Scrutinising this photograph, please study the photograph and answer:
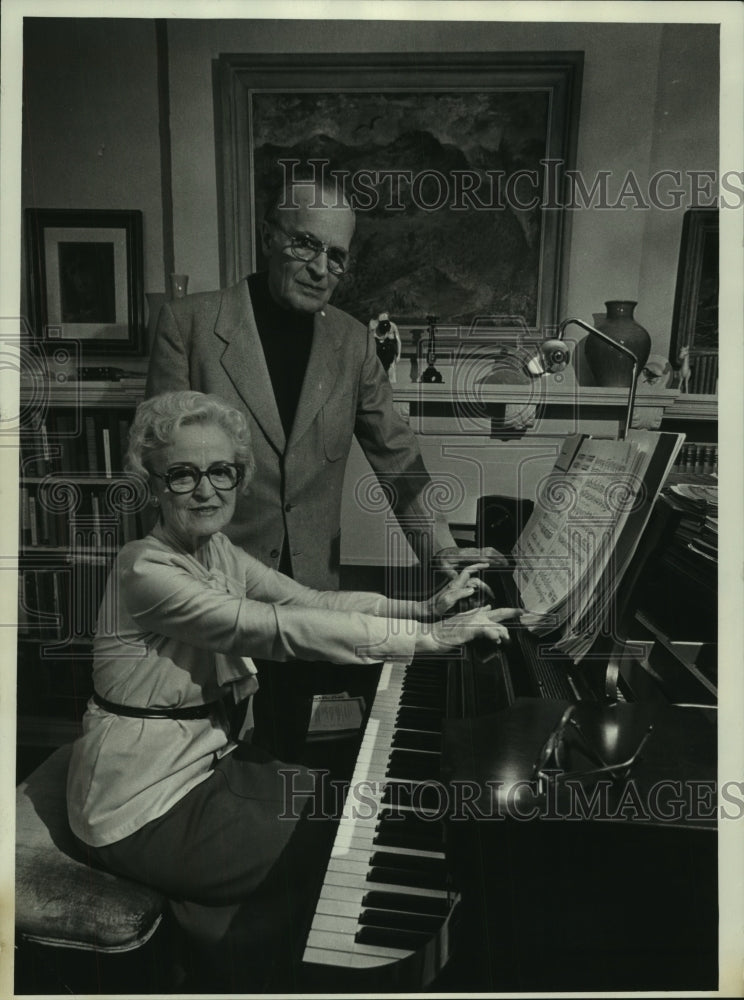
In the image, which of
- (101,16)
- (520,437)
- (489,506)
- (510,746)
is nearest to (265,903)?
(510,746)

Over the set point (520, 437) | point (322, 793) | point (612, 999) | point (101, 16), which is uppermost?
point (101, 16)

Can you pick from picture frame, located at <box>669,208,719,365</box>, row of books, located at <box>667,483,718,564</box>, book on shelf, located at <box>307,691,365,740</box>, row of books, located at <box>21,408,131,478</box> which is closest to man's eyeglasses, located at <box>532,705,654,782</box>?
book on shelf, located at <box>307,691,365,740</box>

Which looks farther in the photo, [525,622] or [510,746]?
[525,622]

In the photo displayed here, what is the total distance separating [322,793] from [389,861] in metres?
0.29

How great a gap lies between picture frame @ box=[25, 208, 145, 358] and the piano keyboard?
3.01 feet

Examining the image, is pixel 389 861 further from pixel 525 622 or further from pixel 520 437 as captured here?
pixel 520 437

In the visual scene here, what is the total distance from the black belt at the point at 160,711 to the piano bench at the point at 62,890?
5.9 inches

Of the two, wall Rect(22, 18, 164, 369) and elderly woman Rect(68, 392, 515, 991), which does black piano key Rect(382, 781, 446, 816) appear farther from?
wall Rect(22, 18, 164, 369)

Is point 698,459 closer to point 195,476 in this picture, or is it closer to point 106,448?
point 195,476

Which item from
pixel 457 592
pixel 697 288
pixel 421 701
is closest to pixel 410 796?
pixel 421 701

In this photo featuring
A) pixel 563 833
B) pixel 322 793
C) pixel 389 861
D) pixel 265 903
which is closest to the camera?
pixel 563 833

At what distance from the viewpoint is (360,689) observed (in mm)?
1414

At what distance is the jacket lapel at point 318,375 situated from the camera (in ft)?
4.68

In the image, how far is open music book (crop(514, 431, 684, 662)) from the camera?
1.22 metres
